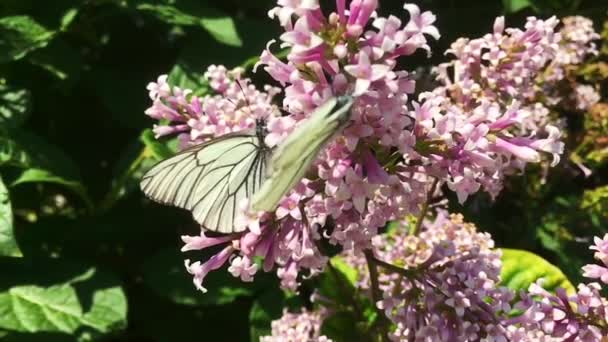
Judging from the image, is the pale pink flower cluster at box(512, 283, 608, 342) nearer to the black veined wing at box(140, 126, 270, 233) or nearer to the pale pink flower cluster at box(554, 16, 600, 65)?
the black veined wing at box(140, 126, 270, 233)

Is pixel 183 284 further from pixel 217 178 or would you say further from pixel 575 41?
pixel 575 41

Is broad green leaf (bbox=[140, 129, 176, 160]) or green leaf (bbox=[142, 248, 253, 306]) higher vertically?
broad green leaf (bbox=[140, 129, 176, 160])

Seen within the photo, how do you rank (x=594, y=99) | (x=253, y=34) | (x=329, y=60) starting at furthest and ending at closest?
(x=253, y=34) → (x=594, y=99) → (x=329, y=60)

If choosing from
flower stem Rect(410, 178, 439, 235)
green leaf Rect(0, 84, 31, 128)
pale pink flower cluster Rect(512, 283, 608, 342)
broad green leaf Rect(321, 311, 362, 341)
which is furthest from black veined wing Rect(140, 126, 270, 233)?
green leaf Rect(0, 84, 31, 128)

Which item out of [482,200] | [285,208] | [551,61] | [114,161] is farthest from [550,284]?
[114,161]

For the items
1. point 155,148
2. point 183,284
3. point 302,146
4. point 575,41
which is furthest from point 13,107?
point 575,41

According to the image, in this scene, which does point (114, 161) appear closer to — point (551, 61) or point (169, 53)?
point (169, 53)
